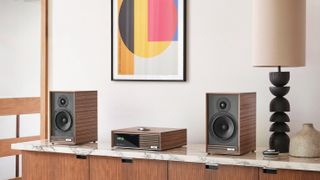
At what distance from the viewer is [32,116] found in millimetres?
5039

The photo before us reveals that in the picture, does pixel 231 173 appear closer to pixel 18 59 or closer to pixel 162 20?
pixel 162 20

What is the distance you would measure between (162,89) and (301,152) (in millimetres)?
1103

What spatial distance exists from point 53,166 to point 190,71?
1014 mm

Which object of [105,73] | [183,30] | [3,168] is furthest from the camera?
[3,168]

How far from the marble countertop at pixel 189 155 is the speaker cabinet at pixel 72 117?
0.06 metres

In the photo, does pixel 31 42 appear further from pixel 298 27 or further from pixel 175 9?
pixel 298 27

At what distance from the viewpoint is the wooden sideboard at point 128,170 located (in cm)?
270

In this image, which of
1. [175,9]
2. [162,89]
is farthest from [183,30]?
[162,89]

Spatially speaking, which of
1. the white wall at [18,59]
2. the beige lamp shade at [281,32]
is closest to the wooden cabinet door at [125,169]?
the beige lamp shade at [281,32]

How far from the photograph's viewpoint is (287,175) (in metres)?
2.62

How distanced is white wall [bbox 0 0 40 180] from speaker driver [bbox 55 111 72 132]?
1567 millimetres

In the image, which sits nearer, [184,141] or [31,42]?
[184,141]

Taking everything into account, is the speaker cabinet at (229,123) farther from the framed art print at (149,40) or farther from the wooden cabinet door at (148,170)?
the framed art print at (149,40)

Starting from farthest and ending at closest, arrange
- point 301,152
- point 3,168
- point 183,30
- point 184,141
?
point 3,168 → point 183,30 → point 184,141 → point 301,152
